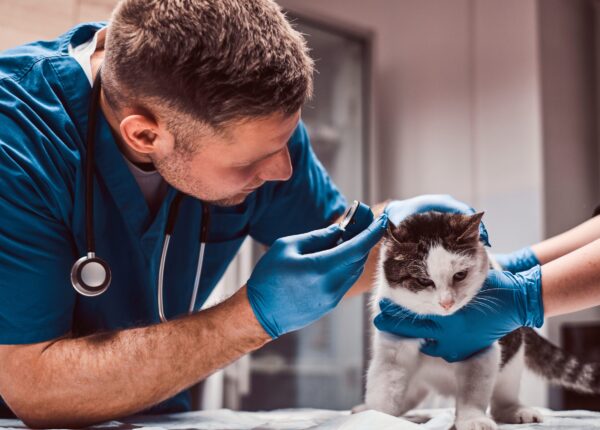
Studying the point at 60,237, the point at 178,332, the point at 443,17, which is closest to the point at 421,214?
the point at 178,332

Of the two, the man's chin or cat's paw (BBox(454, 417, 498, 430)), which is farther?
the man's chin

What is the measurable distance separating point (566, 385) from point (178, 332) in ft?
2.42

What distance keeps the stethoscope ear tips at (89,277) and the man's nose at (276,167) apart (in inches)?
11.7

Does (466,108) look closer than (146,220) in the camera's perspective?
No

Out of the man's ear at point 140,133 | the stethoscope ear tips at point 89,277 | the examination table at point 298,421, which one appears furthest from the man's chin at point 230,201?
the examination table at point 298,421

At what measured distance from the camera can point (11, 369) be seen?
3.01 feet

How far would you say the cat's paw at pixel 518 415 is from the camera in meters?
1.07

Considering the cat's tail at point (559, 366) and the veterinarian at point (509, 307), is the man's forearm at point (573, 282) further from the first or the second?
the cat's tail at point (559, 366)

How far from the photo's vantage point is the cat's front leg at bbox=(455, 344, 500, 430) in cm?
98

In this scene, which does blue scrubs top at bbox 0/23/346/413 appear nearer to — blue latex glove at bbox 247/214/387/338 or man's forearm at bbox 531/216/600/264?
blue latex glove at bbox 247/214/387/338

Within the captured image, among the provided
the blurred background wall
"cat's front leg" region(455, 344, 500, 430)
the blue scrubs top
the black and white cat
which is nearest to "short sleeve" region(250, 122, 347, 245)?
the blue scrubs top

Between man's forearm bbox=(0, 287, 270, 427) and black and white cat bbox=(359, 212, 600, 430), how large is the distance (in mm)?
261

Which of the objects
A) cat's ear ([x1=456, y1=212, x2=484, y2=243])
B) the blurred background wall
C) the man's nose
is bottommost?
cat's ear ([x1=456, y1=212, x2=484, y2=243])

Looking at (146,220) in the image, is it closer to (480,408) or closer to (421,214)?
(421,214)
